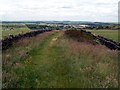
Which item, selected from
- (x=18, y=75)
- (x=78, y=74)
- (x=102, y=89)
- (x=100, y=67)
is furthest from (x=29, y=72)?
(x=102, y=89)

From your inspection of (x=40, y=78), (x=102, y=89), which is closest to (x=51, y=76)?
(x=40, y=78)

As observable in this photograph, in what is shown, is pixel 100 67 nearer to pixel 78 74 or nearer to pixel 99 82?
pixel 78 74

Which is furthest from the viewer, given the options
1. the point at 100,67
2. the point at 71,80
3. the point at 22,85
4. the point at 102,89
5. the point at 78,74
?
the point at 100,67

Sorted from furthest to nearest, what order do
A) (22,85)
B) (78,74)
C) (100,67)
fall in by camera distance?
1. (100,67)
2. (78,74)
3. (22,85)

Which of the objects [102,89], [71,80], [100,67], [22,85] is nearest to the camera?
[102,89]

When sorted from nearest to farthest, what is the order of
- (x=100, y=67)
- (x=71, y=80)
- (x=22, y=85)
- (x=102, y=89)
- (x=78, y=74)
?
(x=102, y=89)
(x=22, y=85)
(x=71, y=80)
(x=78, y=74)
(x=100, y=67)

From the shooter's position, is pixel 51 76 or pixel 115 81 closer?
pixel 115 81

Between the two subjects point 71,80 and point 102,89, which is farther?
point 71,80

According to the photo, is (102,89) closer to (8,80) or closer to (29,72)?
(8,80)
